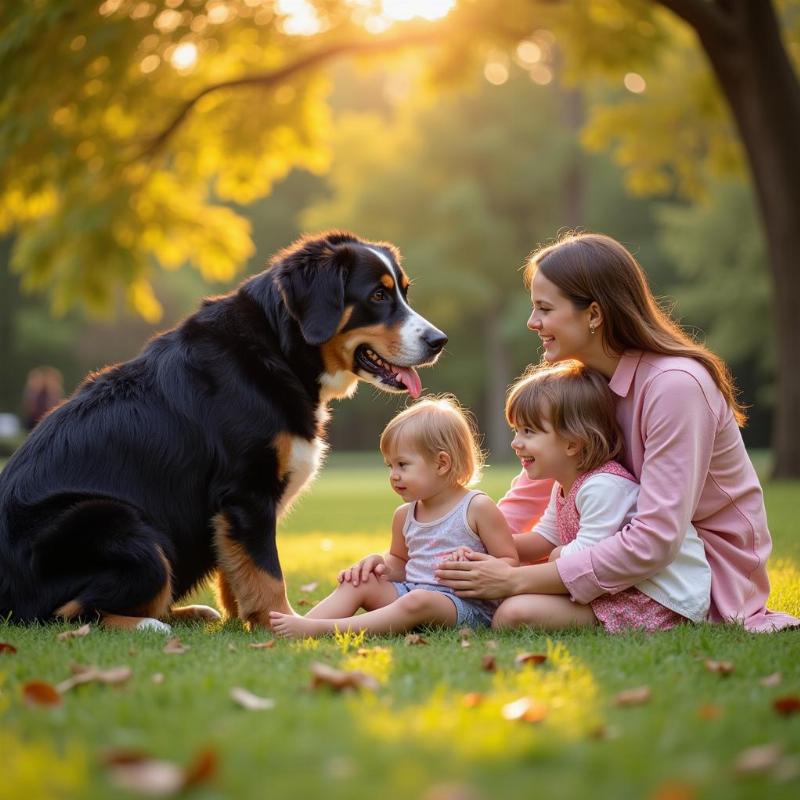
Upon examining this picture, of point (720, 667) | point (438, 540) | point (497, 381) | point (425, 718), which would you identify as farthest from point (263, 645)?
point (497, 381)

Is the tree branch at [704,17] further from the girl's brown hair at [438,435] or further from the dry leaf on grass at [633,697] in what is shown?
the dry leaf on grass at [633,697]

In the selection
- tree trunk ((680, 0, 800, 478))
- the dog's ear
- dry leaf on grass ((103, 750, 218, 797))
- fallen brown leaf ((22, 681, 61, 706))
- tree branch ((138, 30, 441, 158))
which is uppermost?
tree branch ((138, 30, 441, 158))

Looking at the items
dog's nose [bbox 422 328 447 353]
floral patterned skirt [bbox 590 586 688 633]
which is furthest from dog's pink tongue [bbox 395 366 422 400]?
floral patterned skirt [bbox 590 586 688 633]

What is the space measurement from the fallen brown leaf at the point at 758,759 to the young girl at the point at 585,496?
1754 millimetres

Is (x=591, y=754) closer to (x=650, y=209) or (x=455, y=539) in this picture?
(x=455, y=539)

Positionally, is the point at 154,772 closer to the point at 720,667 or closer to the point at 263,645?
the point at 263,645

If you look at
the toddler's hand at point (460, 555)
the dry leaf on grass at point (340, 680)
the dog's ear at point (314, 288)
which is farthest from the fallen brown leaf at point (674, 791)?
the dog's ear at point (314, 288)

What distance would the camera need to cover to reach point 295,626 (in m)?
4.22

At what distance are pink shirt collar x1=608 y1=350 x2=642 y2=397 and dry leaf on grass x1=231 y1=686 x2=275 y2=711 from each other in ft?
6.89

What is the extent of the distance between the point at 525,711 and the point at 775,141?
12.6m

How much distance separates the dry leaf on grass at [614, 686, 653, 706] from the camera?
2.87 m

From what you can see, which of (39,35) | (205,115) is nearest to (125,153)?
(205,115)

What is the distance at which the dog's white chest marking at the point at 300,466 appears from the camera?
468 centimetres

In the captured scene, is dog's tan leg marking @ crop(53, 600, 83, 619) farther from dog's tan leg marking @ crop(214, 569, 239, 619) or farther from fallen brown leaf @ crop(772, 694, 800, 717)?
fallen brown leaf @ crop(772, 694, 800, 717)
